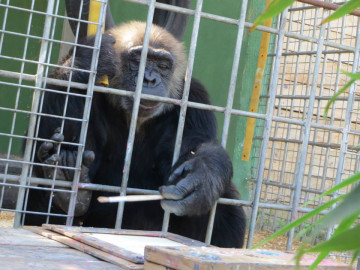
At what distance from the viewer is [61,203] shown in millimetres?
2795

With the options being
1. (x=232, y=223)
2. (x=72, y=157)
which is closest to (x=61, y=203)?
(x=72, y=157)

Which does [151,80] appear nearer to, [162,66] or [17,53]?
[162,66]

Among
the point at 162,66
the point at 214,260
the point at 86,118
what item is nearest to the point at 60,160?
the point at 86,118

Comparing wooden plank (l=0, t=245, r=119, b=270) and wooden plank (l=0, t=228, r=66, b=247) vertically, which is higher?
wooden plank (l=0, t=245, r=119, b=270)

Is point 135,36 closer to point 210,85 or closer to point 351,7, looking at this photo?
point 210,85

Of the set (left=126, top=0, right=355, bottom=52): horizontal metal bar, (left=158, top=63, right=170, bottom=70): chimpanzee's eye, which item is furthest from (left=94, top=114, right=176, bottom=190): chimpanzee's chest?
(left=126, top=0, right=355, bottom=52): horizontal metal bar

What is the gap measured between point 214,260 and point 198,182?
1432 millimetres

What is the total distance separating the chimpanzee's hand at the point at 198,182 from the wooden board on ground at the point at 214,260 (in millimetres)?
1039

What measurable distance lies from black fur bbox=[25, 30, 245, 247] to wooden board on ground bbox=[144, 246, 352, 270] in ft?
4.35

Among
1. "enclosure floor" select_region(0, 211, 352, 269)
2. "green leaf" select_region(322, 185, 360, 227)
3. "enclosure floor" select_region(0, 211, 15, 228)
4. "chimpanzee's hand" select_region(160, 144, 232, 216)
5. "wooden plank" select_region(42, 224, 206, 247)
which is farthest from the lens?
"enclosure floor" select_region(0, 211, 352, 269)

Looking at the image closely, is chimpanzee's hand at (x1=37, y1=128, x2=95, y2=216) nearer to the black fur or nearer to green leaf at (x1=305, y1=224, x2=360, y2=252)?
the black fur

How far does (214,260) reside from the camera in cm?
137

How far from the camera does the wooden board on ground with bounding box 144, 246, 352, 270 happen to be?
4.48 feet

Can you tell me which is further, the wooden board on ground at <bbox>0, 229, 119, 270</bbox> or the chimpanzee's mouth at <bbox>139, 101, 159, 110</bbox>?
the chimpanzee's mouth at <bbox>139, 101, 159, 110</bbox>
